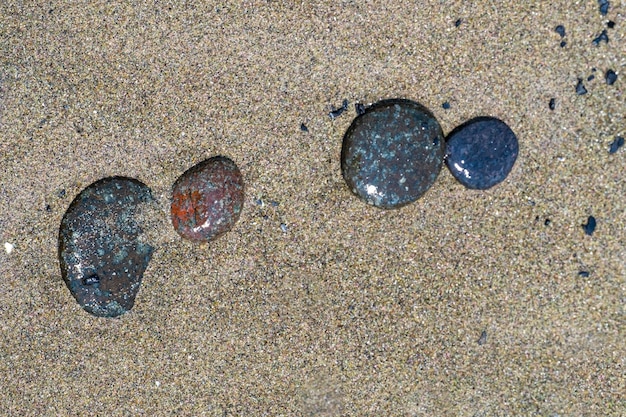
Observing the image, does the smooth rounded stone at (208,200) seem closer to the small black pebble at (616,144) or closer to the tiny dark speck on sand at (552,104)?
the tiny dark speck on sand at (552,104)

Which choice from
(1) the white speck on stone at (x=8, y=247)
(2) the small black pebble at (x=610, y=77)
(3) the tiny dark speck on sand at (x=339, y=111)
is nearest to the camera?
(2) the small black pebble at (x=610, y=77)

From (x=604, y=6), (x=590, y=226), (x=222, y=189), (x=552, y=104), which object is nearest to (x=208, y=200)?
(x=222, y=189)

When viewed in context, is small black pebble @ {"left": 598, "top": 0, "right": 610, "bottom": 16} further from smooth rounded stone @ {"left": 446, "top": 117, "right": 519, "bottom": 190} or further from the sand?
smooth rounded stone @ {"left": 446, "top": 117, "right": 519, "bottom": 190}

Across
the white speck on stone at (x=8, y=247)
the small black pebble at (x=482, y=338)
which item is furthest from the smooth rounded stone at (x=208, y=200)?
the small black pebble at (x=482, y=338)

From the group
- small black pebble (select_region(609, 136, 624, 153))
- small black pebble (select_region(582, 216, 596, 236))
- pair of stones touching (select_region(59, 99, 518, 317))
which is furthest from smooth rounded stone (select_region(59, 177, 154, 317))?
small black pebble (select_region(609, 136, 624, 153))

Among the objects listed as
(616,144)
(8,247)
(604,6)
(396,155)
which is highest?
(604,6)

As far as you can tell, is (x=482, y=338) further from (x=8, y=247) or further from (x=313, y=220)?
(x=8, y=247)

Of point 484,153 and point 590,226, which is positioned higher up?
point 484,153
